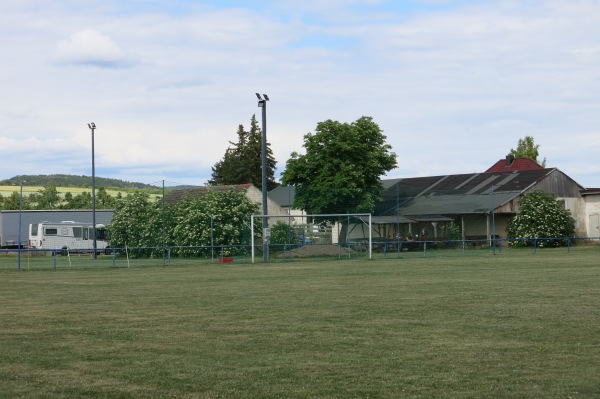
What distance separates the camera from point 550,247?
184ft

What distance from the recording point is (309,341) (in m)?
13.9

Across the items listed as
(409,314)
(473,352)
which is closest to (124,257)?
(409,314)

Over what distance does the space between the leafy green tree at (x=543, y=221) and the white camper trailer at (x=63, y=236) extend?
31.6 metres

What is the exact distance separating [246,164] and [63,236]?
39.1 meters

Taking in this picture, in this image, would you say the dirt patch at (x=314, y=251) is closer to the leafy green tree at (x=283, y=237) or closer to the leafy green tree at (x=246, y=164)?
the leafy green tree at (x=283, y=237)

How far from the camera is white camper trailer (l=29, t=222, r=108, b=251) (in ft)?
227

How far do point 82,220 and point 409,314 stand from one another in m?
64.5

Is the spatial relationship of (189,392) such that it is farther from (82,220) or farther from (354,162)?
(82,220)

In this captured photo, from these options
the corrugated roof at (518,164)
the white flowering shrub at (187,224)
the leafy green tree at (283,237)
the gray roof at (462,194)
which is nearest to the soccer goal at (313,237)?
the leafy green tree at (283,237)

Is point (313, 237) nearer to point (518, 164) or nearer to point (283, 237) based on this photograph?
point (283, 237)

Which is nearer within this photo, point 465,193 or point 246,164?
point 465,193

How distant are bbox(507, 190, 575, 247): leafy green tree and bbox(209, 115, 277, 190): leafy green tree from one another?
48.3 meters

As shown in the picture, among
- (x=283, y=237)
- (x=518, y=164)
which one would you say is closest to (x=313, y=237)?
(x=283, y=237)

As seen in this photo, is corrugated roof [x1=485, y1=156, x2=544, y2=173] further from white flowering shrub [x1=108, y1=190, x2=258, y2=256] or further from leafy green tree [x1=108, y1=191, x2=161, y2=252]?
leafy green tree [x1=108, y1=191, x2=161, y2=252]
